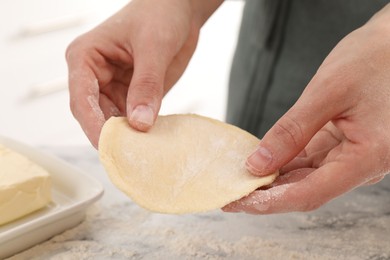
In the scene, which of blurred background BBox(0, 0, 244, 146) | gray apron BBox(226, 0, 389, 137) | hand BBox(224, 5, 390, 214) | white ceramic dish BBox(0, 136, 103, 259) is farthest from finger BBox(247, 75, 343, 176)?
blurred background BBox(0, 0, 244, 146)

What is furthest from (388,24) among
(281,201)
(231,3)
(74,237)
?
(231,3)

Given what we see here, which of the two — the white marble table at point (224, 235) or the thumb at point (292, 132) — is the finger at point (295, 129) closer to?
the thumb at point (292, 132)

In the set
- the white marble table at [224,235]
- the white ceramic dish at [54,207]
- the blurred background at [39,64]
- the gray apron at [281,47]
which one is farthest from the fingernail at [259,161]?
the blurred background at [39,64]

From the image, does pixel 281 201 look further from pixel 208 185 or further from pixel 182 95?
pixel 182 95

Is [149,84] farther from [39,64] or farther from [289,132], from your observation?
[39,64]

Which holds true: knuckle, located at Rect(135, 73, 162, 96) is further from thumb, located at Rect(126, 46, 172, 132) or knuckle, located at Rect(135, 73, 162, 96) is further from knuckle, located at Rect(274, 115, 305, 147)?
knuckle, located at Rect(274, 115, 305, 147)
